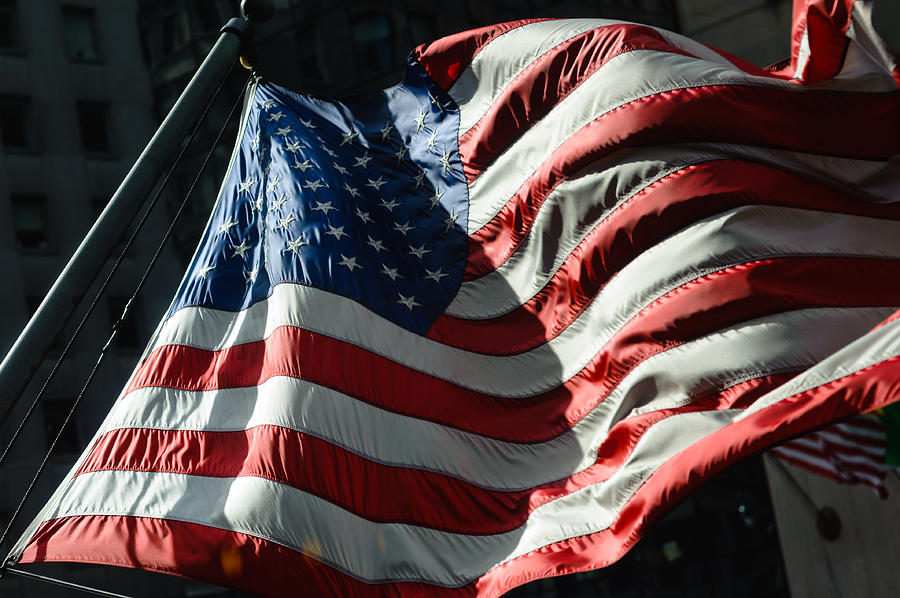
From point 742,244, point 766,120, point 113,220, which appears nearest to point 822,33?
point 766,120

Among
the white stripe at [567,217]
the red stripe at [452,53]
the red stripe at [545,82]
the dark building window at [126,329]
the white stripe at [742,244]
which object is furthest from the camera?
the dark building window at [126,329]

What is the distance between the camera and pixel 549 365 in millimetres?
6688

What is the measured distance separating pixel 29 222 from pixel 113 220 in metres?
29.7

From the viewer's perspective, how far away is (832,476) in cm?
1200

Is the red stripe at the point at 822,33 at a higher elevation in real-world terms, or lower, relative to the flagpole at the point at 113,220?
higher

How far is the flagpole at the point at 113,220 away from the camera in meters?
5.28

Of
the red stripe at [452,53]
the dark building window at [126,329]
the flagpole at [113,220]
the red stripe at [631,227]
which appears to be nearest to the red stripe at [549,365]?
the red stripe at [631,227]

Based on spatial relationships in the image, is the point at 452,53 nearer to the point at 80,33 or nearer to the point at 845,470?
the point at 845,470

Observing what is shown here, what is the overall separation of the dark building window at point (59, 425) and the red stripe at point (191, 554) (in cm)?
2705

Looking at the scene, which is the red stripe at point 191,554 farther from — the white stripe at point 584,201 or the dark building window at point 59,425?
the dark building window at point 59,425

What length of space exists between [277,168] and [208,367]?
4.78ft

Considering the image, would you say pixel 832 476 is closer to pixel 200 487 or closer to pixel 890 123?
pixel 890 123

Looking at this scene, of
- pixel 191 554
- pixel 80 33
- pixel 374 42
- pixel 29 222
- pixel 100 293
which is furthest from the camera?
pixel 80 33

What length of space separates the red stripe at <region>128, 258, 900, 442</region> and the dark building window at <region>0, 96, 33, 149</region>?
29858 mm
